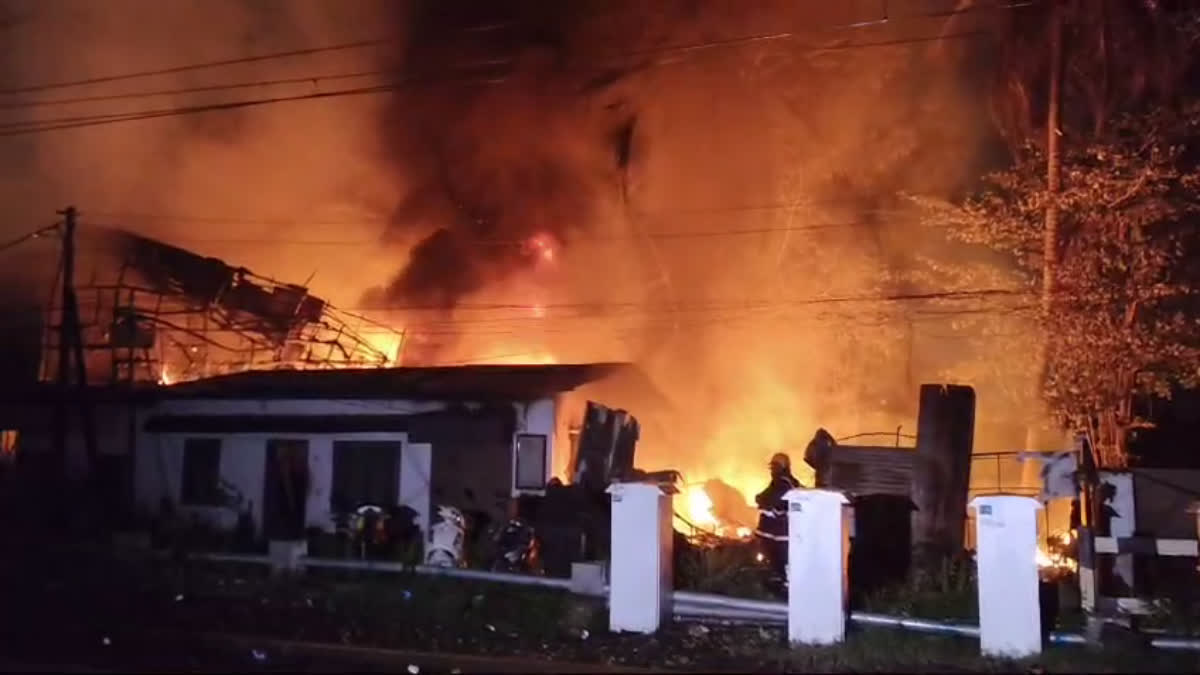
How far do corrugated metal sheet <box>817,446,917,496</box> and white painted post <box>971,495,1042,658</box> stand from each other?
201 inches

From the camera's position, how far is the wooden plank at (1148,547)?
11.0 meters

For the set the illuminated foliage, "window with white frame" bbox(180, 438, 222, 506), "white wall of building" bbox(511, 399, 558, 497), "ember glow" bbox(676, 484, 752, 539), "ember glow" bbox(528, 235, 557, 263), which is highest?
"ember glow" bbox(528, 235, 557, 263)

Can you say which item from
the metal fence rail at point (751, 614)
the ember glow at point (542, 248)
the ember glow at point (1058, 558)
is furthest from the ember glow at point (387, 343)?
the ember glow at point (1058, 558)

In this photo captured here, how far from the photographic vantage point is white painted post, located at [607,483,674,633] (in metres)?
10.2

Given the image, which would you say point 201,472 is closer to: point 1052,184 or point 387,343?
point 387,343

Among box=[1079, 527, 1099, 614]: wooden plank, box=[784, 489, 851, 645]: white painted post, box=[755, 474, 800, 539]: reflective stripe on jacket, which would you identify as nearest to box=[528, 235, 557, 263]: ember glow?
box=[755, 474, 800, 539]: reflective stripe on jacket

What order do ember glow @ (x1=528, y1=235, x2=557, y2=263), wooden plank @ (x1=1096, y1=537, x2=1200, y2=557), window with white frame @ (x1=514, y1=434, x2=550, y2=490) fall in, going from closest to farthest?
wooden plank @ (x1=1096, y1=537, x2=1200, y2=557) → window with white frame @ (x1=514, y1=434, x2=550, y2=490) → ember glow @ (x1=528, y1=235, x2=557, y2=263)

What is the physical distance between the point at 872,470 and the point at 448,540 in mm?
5855

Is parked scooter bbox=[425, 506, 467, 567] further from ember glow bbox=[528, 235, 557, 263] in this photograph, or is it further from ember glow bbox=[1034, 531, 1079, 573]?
ember glow bbox=[528, 235, 557, 263]

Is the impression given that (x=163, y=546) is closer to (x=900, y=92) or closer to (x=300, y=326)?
(x=300, y=326)

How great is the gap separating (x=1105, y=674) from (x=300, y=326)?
21.5 metres

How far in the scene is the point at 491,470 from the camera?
18.4m

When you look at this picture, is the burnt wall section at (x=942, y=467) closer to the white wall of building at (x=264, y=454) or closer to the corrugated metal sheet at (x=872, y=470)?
the corrugated metal sheet at (x=872, y=470)

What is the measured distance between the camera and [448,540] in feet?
51.8
